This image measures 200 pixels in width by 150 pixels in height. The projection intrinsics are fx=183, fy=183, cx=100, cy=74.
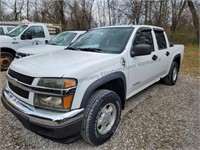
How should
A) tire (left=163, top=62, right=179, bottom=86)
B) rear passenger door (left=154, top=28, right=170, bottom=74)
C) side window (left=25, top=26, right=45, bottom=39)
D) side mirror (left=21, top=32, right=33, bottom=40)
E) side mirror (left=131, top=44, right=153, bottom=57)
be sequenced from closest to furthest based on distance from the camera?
side mirror (left=131, top=44, right=153, bottom=57)
rear passenger door (left=154, top=28, right=170, bottom=74)
tire (left=163, top=62, right=179, bottom=86)
side mirror (left=21, top=32, right=33, bottom=40)
side window (left=25, top=26, right=45, bottom=39)

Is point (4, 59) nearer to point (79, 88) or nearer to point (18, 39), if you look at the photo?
point (18, 39)

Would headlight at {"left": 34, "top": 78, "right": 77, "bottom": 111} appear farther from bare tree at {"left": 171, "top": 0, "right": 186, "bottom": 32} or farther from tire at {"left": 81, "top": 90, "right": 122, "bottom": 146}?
bare tree at {"left": 171, "top": 0, "right": 186, "bottom": 32}

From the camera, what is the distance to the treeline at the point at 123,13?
2091 centimetres

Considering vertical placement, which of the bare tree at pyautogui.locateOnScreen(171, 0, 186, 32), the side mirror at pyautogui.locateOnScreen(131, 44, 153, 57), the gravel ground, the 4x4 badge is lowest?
the gravel ground

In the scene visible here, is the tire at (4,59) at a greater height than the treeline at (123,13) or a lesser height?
lesser

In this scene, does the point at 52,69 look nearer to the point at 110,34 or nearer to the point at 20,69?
the point at 20,69

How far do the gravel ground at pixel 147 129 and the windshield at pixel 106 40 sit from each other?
1.34 meters

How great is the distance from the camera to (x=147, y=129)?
307 cm

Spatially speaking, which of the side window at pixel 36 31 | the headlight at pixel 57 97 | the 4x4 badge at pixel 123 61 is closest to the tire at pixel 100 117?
the headlight at pixel 57 97

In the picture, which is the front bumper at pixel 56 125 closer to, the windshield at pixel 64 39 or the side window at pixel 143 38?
the side window at pixel 143 38

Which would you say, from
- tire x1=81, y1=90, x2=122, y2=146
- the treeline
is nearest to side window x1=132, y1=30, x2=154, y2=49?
tire x1=81, y1=90, x2=122, y2=146

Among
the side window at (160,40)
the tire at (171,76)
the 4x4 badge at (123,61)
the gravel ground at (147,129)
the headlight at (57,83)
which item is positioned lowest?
the gravel ground at (147,129)

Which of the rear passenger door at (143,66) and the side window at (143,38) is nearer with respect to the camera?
the rear passenger door at (143,66)

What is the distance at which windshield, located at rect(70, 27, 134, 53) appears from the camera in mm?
3294
